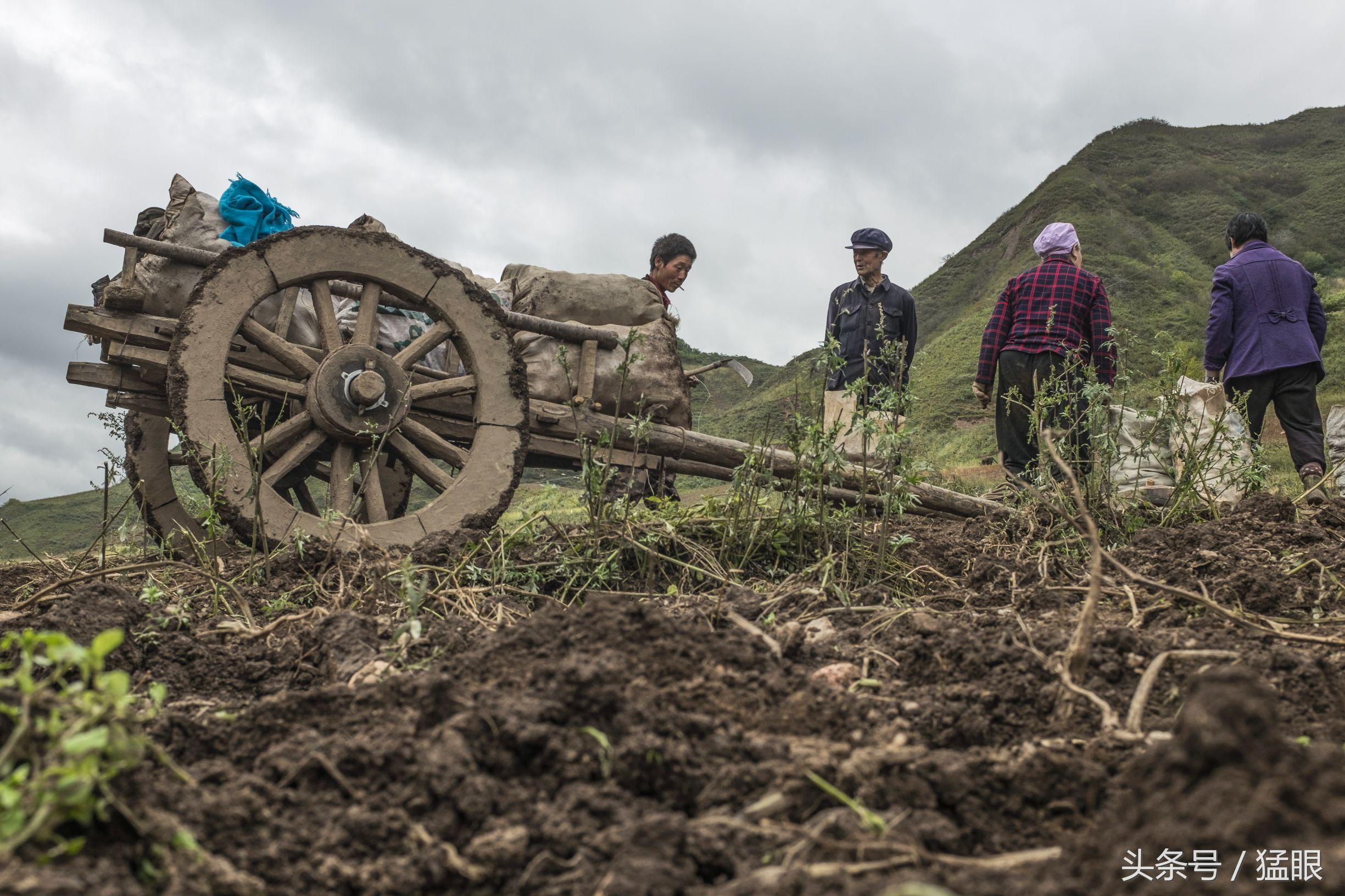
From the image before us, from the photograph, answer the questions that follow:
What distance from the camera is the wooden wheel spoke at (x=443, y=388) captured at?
3953 millimetres

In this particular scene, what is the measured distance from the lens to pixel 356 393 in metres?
3.74

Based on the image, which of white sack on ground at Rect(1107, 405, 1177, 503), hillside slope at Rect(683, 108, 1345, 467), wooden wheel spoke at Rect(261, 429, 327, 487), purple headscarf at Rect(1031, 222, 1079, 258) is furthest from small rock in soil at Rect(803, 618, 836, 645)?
hillside slope at Rect(683, 108, 1345, 467)

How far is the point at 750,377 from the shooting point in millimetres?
4926

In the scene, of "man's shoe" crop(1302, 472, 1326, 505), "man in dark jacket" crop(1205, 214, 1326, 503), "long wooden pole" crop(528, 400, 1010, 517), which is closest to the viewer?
"man's shoe" crop(1302, 472, 1326, 505)

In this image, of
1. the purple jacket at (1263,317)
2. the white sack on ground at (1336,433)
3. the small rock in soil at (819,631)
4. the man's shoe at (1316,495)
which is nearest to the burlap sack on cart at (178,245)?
the small rock in soil at (819,631)

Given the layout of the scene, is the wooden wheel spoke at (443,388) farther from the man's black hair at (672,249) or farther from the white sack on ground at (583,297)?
the man's black hair at (672,249)

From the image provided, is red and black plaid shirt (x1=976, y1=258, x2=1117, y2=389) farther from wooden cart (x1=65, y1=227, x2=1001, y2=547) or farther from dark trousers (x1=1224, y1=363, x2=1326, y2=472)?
wooden cart (x1=65, y1=227, x2=1001, y2=547)

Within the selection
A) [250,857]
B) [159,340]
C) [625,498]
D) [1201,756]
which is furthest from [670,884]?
[159,340]

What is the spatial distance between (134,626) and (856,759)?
182cm

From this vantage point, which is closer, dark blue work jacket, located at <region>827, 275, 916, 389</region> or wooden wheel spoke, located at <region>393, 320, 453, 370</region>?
wooden wheel spoke, located at <region>393, 320, 453, 370</region>

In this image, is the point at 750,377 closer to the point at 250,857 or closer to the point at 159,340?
the point at 159,340

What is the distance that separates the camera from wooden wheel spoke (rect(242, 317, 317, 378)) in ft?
12.1

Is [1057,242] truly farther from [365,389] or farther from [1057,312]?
[365,389]

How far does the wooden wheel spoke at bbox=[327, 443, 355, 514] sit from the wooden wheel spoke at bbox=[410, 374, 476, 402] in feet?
1.12
